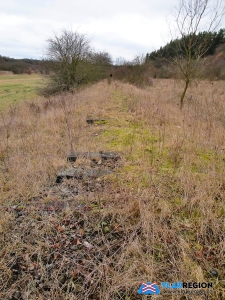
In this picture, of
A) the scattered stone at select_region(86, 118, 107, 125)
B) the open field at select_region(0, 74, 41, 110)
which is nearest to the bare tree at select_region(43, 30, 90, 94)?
the open field at select_region(0, 74, 41, 110)

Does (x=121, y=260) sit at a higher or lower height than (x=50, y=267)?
higher

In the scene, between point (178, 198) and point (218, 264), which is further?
point (178, 198)

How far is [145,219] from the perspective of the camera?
179 centimetres

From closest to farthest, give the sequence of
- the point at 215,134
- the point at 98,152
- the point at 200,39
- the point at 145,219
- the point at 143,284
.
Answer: the point at 143,284 < the point at 145,219 < the point at 98,152 < the point at 215,134 < the point at 200,39

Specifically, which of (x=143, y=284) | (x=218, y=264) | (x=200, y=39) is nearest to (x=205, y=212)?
(x=218, y=264)

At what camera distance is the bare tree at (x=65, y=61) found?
14227mm

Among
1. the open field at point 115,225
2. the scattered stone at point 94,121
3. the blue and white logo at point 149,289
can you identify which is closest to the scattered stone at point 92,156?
the open field at point 115,225

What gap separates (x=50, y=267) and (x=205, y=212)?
5.31 ft

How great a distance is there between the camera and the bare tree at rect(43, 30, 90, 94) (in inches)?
560

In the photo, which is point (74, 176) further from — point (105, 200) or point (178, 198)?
point (178, 198)

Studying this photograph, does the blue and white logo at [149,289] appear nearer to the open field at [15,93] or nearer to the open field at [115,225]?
the open field at [115,225]

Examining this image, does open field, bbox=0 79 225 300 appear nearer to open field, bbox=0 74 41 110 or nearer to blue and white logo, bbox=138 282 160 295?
blue and white logo, bbox=138 282 160 295

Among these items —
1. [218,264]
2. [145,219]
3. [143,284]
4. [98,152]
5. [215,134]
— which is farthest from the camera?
[215,134]

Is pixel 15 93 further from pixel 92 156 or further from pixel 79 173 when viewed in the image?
pixel 79 173
